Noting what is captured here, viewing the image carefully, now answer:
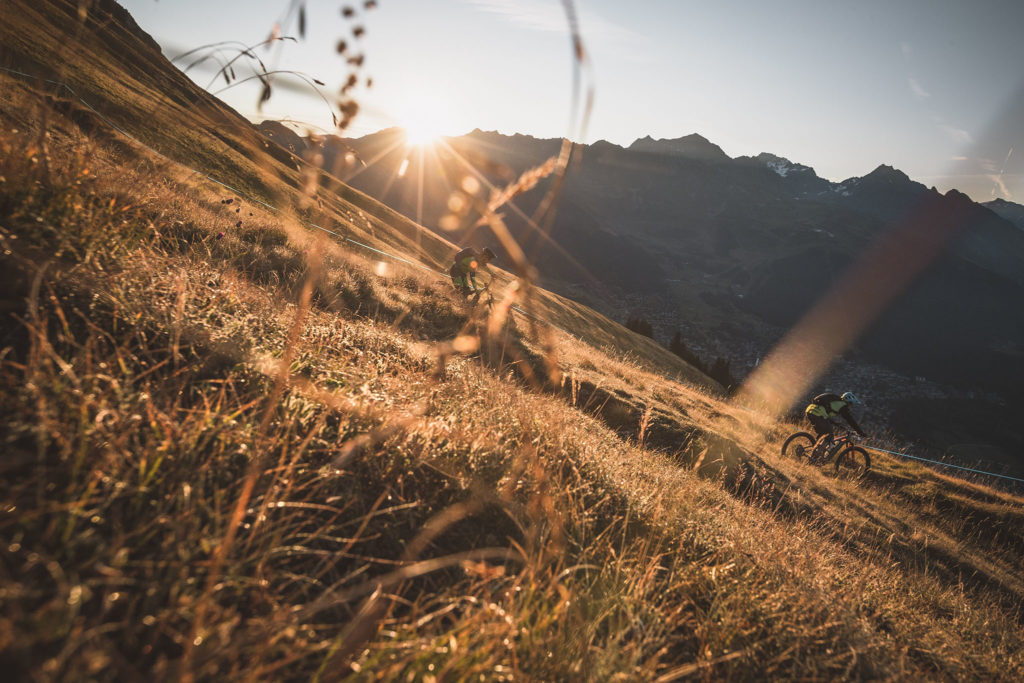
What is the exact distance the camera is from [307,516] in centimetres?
212

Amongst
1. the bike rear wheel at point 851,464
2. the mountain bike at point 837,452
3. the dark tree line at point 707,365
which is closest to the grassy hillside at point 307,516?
the mountain bike at point 837,452

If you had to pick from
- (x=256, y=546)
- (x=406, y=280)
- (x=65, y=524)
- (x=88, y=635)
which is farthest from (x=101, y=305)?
(x=406, y=280)

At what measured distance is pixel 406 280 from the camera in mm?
17359

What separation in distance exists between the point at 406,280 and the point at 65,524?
16394 millimetres

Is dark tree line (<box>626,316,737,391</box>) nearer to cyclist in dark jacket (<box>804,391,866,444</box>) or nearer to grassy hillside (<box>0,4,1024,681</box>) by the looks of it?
cyclist in dark jacket (<box>804,391,866,444</box>)

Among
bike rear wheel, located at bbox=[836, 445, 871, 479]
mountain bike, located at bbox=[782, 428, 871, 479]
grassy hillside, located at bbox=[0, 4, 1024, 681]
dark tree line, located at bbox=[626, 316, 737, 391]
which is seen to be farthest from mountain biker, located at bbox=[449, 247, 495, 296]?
dark tree line, located at bbox=[626, 316, 737, 391]

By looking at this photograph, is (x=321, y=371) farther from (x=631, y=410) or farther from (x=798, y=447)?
(x=798, y=447)

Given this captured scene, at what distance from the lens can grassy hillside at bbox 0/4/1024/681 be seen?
1447 millimetres

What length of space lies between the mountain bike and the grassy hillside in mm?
11920

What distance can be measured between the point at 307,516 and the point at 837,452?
20086 millimetres

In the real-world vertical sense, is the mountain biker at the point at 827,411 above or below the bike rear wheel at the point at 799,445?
above

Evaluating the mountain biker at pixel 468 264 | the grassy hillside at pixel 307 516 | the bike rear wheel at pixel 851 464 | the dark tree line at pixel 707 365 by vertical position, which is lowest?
the grassy hillside at pixel 307 516

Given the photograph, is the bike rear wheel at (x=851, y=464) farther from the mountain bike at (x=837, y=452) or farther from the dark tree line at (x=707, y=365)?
the dark tree line at (x=707, y=365)

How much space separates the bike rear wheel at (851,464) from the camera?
16453 mm
